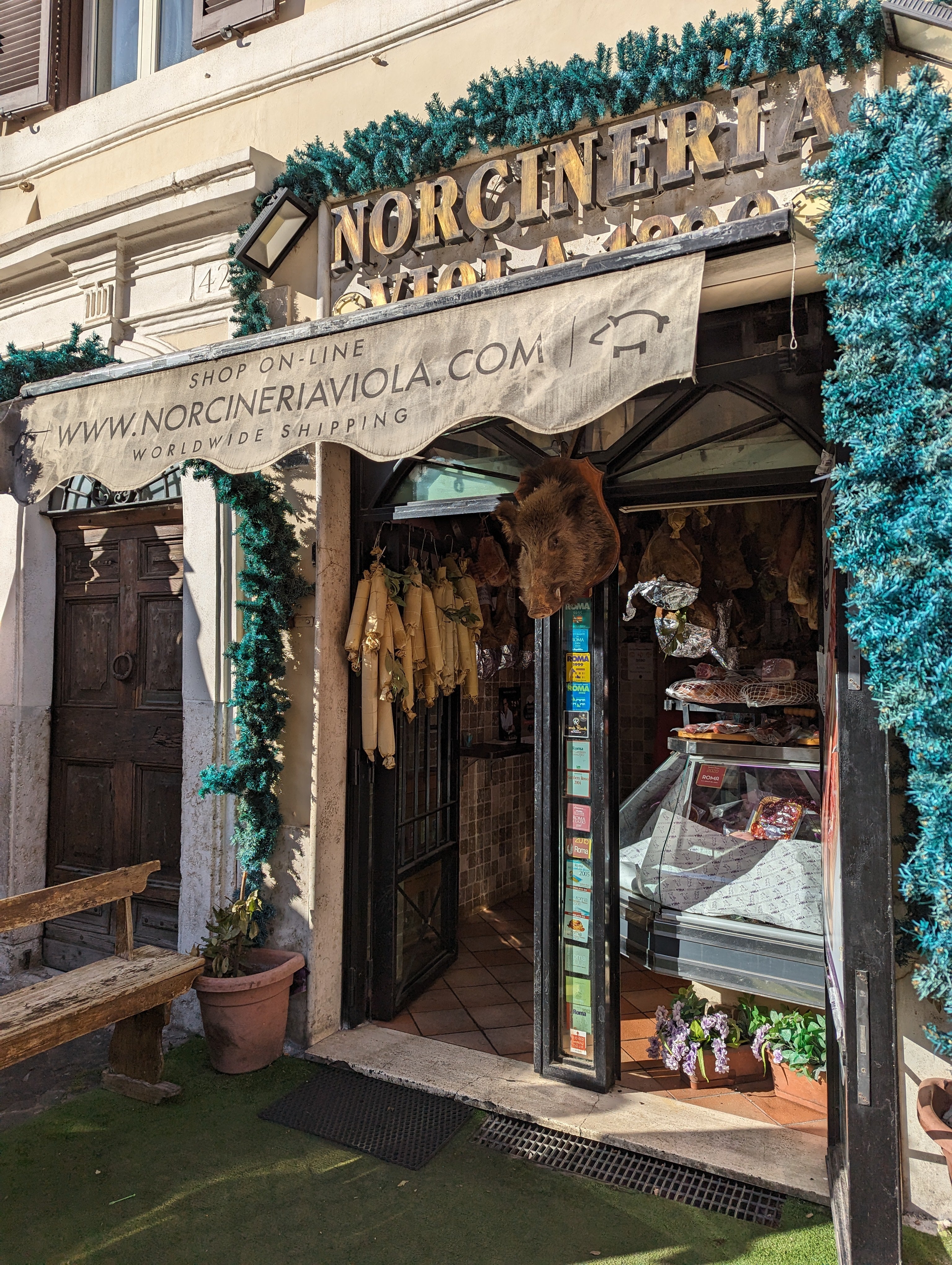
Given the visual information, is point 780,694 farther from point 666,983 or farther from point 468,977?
point 468,977

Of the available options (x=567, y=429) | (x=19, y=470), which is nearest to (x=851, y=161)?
(x=567, y=429)

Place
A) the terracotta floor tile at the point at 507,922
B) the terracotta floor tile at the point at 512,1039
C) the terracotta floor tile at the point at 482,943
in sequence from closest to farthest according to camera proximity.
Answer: the terracotta floor tile at the point at 512,1039 < the terracotta floor tile at the point at 482,943 < the terracotta floor tile at the point at 507,922

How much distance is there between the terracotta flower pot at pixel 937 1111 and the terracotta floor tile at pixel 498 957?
2.91 m

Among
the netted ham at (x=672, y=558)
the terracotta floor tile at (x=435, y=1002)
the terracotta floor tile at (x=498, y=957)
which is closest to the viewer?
the netted ham at (x=672, y=558)

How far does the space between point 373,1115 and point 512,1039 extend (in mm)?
950

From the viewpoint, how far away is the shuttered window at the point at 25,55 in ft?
18.9

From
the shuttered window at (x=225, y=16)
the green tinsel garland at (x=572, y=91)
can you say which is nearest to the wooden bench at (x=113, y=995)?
the green tinsel garland at (x=572, y=91)

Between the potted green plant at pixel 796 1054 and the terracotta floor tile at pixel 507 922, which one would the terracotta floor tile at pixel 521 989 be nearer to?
the terracotta floor tile at pixel 507 922

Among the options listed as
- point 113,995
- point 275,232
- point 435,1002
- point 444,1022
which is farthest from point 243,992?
point 275,232

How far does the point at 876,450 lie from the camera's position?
216 cm

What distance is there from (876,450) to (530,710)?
5.18m

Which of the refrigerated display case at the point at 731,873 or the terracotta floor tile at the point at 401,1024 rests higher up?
the refrigerated display case at the point at 731,873

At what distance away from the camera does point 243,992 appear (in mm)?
3961

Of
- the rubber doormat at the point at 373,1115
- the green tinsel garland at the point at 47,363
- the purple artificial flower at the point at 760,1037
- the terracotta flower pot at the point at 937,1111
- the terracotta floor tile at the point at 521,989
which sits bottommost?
the rubber doormat at the point at 373,1115
